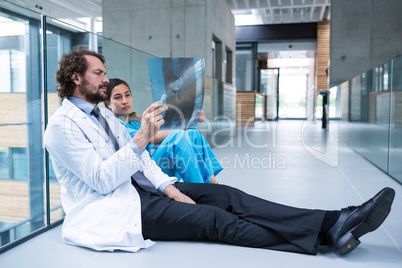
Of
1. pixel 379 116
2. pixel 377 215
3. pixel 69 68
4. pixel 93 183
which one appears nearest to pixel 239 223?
pixel 377 215

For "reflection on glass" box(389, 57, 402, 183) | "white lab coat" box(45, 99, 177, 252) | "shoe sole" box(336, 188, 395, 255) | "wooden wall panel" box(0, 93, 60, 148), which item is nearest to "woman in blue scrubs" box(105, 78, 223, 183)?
"wooden wall panel" box(0, 93, 60, 148)

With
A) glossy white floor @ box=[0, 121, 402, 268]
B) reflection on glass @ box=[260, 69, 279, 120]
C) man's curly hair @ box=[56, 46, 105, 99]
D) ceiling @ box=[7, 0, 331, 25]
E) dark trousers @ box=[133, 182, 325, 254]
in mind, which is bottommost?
glossy white floor @ box=[0, 121, 402, 268]

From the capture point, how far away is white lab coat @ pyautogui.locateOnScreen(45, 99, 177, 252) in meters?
1.98

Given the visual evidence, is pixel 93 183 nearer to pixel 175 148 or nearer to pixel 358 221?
pixel 175 148

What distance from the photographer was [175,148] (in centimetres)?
296

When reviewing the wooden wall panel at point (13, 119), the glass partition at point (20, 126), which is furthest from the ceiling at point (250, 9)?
the wooden wall panel at point (13, 119)

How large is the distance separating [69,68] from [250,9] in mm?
14622

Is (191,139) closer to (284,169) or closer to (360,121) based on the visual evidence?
(284,169)

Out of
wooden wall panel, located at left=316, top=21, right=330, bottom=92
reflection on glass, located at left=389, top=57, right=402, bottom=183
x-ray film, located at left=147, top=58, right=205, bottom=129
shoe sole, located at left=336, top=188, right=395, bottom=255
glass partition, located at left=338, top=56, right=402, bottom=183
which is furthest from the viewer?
wooden wall panel, located at left=316, top=21, right=330, bottom=92

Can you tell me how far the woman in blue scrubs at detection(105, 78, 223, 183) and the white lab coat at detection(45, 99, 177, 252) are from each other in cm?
83

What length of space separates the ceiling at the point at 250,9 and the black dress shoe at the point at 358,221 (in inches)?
470

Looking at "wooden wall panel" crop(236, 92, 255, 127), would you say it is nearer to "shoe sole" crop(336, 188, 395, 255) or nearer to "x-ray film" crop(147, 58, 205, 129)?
"x-ray film" crop(147, 58, 205, 129)

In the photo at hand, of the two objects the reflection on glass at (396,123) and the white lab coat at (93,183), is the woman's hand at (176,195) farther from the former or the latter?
the reflection on glass at (396,123)

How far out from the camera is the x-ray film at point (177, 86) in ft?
13.2
